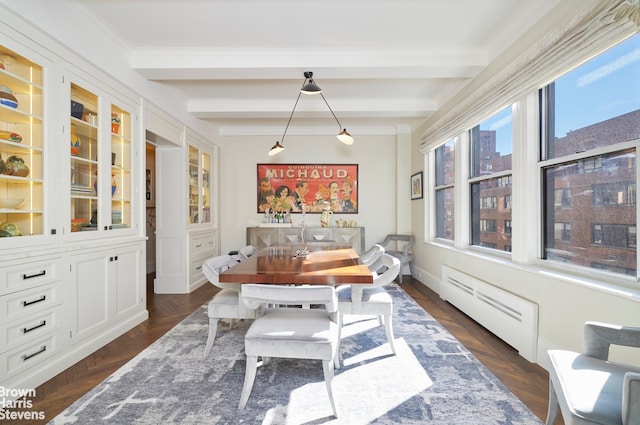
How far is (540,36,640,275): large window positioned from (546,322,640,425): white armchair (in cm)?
65

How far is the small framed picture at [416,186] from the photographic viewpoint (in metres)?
5.15

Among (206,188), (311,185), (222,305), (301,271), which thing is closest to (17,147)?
(222,305)

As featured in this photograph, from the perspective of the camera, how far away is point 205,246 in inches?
203

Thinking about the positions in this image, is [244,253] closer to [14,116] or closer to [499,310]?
[14,116]

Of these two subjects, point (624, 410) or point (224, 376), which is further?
point (224, 376)

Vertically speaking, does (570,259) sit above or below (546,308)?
above

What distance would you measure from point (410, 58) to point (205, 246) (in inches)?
164

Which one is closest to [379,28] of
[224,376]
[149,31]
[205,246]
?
[149,31]

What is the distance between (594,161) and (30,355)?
13.2 ft

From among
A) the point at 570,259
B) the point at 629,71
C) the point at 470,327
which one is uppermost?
the point at 629,71

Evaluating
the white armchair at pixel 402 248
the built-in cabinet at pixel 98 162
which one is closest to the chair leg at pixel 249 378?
the built-in cabinet at pixel 98 162

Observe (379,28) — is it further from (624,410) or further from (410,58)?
(624,410)

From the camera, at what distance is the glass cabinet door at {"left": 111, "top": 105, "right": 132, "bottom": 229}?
118 inches

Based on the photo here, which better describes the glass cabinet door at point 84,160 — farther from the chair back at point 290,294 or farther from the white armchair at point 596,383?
the white armchair at point 596,383
